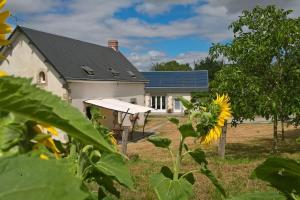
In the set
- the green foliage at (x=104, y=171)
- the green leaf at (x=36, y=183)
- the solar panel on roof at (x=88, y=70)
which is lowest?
the green foliage at (x=104, y=171)

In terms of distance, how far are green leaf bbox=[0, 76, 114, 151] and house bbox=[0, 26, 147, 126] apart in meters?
15.2

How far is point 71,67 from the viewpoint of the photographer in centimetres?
2059

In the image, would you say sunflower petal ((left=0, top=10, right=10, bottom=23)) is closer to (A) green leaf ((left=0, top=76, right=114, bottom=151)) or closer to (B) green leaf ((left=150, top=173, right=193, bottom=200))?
(A) green leaf ((left=0, top=76, right=114, bottom=151))

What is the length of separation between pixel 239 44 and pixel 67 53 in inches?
429

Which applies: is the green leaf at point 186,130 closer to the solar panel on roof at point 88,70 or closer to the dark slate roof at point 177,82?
the solar panel on roof at point 88,70

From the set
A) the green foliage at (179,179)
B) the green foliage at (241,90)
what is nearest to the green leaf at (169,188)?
the green foliage at (179,179)

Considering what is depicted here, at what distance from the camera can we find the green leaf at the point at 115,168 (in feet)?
3.53

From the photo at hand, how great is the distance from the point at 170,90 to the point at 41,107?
1473 inches

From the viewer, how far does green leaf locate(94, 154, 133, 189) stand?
108 centimetres

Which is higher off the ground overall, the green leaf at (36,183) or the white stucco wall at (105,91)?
the white stucco wall at (105,91)

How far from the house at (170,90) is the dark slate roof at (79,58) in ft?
27.4

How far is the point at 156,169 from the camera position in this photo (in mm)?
9531

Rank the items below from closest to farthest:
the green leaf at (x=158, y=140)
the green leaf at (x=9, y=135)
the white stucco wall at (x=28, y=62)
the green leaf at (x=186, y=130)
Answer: the green leaf at (x=9, y=135) < the green leaf at (x=186, y=130) < the green leaf at (x=158, y=140) < the white stucco wall at (x=28, y=62)

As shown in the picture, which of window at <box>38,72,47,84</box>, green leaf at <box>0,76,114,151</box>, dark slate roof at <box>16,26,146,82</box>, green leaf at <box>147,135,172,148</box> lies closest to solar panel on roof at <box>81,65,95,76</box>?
dark slate roof at <box>16,26,146,82</box>
